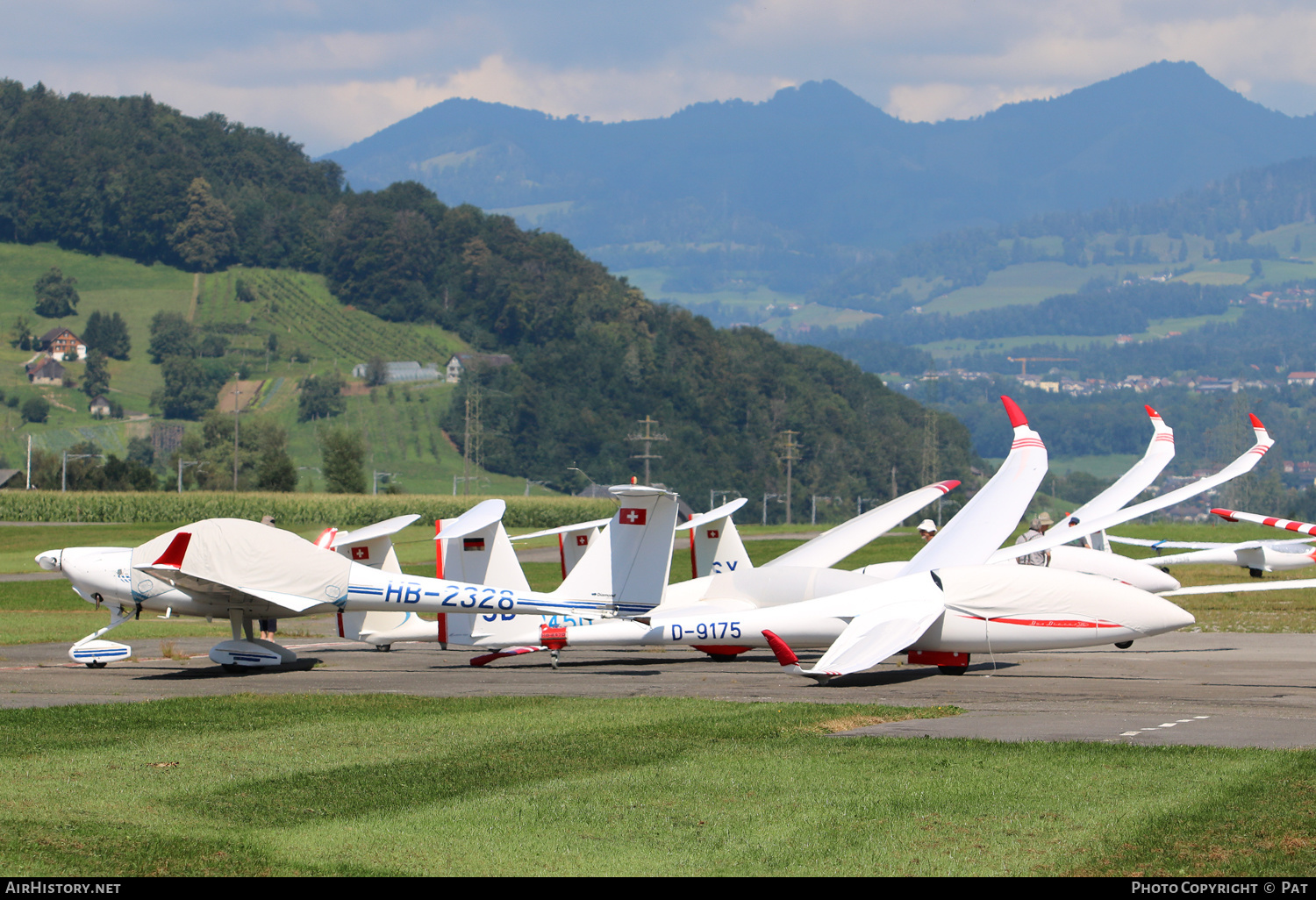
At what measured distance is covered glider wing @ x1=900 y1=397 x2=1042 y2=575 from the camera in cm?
2223

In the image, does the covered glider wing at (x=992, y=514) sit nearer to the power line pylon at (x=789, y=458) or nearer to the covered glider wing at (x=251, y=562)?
the covered glider wing at (x=251, y=562)

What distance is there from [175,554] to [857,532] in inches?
471

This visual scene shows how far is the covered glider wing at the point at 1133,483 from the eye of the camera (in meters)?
25.8

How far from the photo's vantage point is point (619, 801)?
1045 cm

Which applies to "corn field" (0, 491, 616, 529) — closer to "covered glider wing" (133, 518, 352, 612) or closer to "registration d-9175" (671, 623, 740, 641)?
"covered glider wing" (133, 518, 352, 612)

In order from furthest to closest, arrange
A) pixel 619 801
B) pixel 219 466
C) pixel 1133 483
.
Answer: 1. pixel 219 466
2. pixel 1133 483
3. pixel 619 801

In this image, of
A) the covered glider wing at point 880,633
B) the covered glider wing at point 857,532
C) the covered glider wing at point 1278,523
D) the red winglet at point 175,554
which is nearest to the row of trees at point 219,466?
the covered glider wing at point 857,532

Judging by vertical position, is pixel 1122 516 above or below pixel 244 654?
above

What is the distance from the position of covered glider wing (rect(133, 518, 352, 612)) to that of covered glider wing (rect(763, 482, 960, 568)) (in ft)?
27.1

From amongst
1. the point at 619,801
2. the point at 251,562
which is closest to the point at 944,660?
the point at 619,801

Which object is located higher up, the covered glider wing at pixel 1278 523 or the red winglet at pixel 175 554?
the covered glider wing at pixel 1278 523

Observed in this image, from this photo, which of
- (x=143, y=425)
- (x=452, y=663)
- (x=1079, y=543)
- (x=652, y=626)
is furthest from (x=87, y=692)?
(x=143, y=425)

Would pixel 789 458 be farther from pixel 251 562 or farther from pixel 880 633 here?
Answer: pixel 880 633

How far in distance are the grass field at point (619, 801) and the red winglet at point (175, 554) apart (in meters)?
4.26
